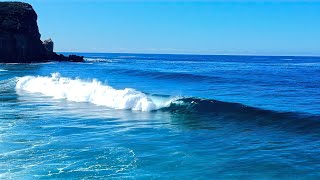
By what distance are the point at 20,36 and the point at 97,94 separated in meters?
69.2

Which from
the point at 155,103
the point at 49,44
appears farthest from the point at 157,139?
the point at 49,44

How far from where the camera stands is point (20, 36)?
88.3 meters

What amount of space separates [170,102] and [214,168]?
37.1ft

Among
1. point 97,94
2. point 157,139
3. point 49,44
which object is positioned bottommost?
point 157,139

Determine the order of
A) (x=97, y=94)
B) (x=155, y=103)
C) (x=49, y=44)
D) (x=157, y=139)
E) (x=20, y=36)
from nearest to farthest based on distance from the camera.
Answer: (x=157, y=139), (x=155, y=103), (x=97, y=94), (x=20, y=36), (x=49, y=44)

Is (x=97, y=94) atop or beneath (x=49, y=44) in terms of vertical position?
beneath

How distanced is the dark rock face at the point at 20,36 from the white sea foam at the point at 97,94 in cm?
5620

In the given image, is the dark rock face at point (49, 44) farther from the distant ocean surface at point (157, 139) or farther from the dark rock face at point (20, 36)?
the distant ocean surface at point (157, 139)

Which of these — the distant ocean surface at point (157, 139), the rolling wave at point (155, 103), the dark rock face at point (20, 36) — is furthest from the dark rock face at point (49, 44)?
the distant ocean surface at point (157, 139)

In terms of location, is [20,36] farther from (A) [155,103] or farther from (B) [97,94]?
(A) [155,103]

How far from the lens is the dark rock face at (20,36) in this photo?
286 feet

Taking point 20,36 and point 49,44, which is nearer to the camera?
point 20,36

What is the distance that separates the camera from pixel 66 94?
89.2ft

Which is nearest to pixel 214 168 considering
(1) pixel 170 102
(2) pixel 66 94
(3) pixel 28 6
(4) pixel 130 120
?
(4) pixel 130 120
